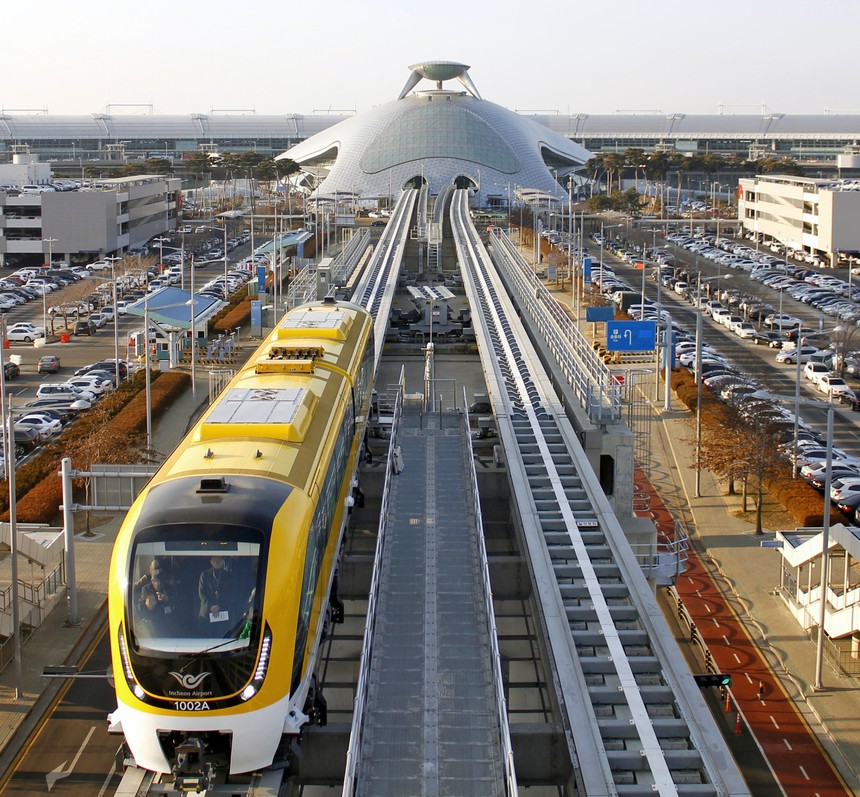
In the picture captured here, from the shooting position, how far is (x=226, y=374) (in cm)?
2880

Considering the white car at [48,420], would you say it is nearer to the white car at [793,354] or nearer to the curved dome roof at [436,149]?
the white car at [793,354]

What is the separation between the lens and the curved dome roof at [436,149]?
9850cm

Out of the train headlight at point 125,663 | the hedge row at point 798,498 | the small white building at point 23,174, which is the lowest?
the hedge row at point 798,498

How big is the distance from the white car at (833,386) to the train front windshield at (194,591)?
30.3m

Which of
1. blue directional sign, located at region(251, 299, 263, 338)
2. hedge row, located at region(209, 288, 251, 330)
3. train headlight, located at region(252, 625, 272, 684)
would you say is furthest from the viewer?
hedge row, located at region(209, 288, 251, 330)

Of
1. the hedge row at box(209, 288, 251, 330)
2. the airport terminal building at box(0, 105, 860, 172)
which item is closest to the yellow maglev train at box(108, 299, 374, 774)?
the hedge row at box(209, 288, 251, 330)

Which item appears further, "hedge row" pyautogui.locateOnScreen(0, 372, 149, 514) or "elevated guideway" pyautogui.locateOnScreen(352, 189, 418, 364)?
"elevated guideway" pyautogui.locateOnScreen(352, 189, 418, 364)

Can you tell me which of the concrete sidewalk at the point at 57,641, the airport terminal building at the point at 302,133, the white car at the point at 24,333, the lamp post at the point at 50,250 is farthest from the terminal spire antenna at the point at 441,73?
the concrete sidewalk at the point at 57,641

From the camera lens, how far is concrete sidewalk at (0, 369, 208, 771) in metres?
16.4

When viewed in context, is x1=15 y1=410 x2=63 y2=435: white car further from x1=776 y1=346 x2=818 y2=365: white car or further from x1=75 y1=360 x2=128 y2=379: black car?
x1=776 y1=346 x2=818 y2=365: white car

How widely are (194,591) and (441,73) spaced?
11388cm

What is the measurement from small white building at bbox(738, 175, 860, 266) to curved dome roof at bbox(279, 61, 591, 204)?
18.1 meters

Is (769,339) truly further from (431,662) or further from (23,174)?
(23,174)

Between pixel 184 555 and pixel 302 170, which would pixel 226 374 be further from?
pixel 302 170
